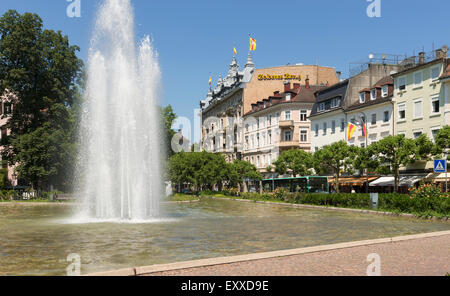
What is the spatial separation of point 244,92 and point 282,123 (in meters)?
19.0

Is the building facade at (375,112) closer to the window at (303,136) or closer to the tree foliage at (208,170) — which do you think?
the window at (303,136)

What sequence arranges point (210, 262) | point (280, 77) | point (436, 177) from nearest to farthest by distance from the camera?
1. point (210, 262)
2. point (436, 177)
3. point (280, 77)

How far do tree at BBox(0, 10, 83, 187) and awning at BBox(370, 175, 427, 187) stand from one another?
32389 millimetres

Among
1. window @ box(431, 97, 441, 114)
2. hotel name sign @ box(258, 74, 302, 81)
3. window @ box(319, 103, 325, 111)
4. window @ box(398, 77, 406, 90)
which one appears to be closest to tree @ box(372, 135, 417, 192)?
window @ box(431, 97, 441, 114)

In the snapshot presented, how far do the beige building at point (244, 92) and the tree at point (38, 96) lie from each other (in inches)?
1576

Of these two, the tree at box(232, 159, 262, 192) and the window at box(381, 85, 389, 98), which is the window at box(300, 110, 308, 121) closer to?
the tree at box(232, 159, 262, 192)

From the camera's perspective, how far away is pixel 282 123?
70.5 meters

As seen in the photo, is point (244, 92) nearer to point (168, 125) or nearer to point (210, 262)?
point (168, 125)

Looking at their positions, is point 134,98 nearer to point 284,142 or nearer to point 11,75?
point 11,75

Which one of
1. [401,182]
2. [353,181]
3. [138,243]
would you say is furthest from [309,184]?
[138,243]

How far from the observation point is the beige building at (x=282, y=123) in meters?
70.1

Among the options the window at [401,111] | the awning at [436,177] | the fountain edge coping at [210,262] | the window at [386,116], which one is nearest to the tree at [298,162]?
the window at [386,116]

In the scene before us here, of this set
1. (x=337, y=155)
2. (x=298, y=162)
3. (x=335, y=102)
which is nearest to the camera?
(x=337, y=155)

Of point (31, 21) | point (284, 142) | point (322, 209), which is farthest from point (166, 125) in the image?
point (322, 209)
